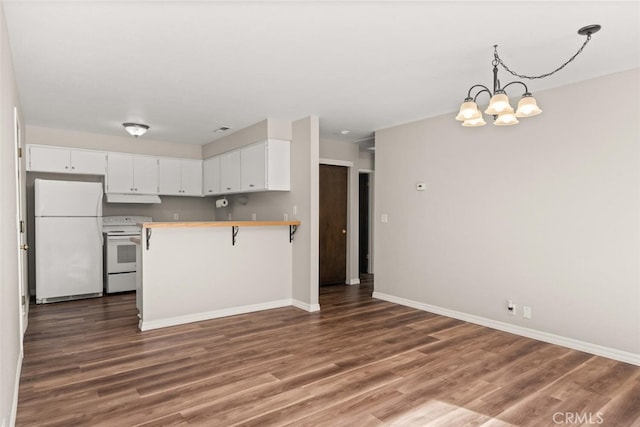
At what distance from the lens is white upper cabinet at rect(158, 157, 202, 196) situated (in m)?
6.42

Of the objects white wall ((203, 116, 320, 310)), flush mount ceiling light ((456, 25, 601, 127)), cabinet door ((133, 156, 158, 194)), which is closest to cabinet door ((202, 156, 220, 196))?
cabinet door ((133, 156, 158, 194))

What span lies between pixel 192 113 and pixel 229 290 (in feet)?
7.13

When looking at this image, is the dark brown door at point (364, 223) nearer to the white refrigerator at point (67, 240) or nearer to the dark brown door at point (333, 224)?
the dark brown door at point (333, 224)

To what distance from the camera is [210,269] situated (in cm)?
444

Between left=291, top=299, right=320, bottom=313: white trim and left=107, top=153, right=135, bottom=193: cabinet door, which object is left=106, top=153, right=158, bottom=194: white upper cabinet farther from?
left=291, top=299, right=320, bottom=313: white trim

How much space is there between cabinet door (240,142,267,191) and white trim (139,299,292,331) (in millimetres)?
1512

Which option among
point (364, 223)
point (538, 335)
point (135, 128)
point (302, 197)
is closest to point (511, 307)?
point (538, 335)

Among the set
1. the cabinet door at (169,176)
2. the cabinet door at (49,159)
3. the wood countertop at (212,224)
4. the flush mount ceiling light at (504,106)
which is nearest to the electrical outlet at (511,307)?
the flush mount ceiling light at (504,106)

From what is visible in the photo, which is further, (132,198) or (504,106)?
(132,198)

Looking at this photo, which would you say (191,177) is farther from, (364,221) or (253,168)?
(364,221)

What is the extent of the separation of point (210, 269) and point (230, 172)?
191cm

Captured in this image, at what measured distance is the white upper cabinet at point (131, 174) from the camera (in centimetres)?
599

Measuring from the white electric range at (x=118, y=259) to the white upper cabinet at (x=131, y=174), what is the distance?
60 centimetres

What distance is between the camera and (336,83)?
3.59m
